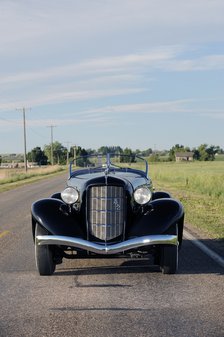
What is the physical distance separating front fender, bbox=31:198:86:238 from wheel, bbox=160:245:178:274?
1119mm

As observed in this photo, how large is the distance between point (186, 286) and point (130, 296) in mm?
826

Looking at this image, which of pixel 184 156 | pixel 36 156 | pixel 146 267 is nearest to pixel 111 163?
pixel 146 267

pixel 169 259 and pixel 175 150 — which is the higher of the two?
pixel 169 259

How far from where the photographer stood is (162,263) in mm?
7219

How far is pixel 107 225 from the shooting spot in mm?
7250

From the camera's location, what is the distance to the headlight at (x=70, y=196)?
7.67 metres

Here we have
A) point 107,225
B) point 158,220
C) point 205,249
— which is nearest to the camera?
point 107,225

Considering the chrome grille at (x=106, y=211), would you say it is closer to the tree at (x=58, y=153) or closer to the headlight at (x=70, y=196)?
the headlight at (x=70, y=196)

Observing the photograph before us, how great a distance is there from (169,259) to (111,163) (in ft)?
8.46

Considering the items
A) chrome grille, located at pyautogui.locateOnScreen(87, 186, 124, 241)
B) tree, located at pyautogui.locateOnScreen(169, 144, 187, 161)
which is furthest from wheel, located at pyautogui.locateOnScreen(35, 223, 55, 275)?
tree, located at pyautogui.locateOnScreen(169, 144, 187, 161)

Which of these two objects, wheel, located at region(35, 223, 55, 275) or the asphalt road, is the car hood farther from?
the asphalt road

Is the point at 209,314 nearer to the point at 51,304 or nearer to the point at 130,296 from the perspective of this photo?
the point at 130,296

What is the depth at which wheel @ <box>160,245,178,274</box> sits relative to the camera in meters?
7.15

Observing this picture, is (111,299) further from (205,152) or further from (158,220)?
(205,152)
